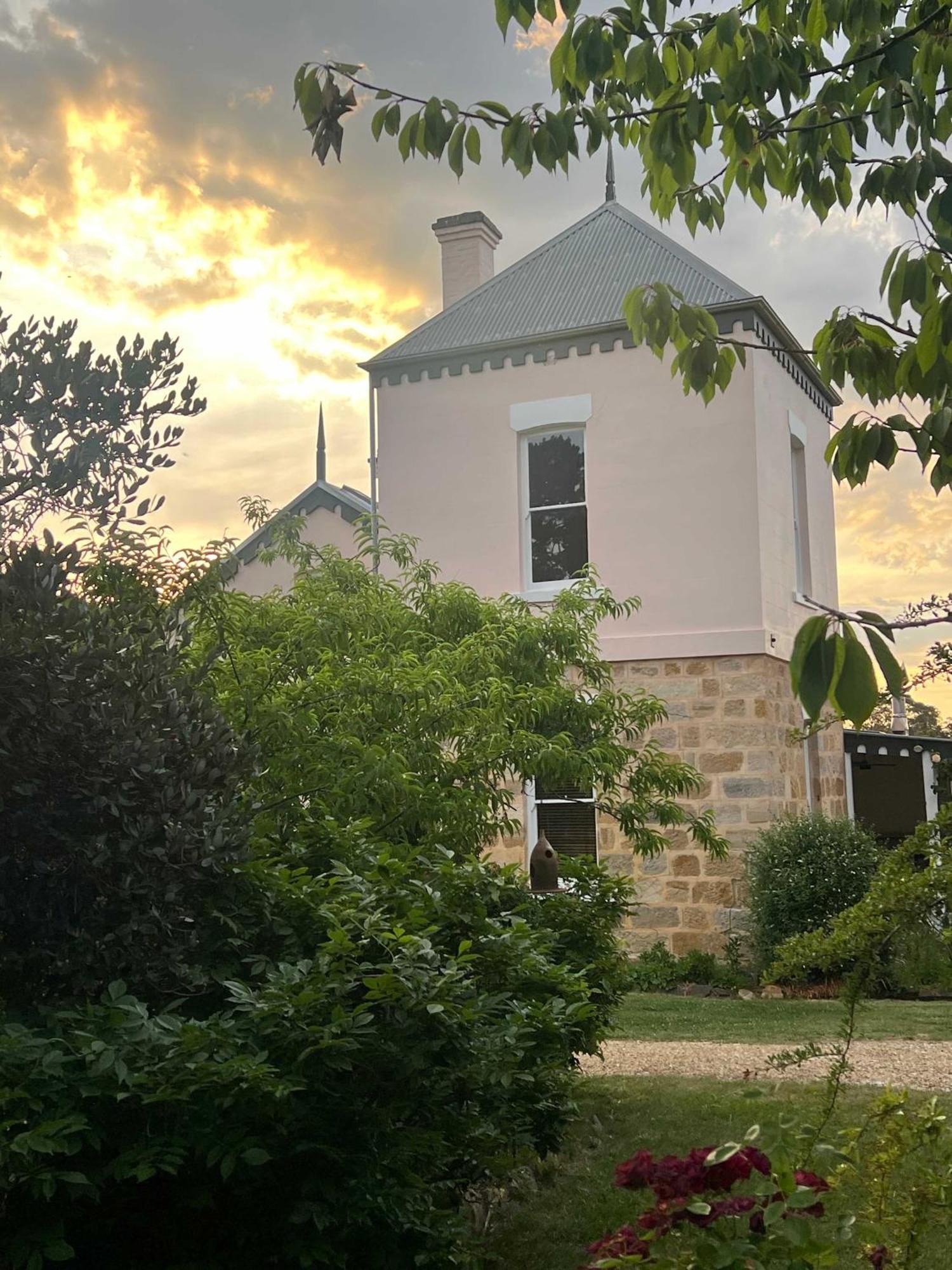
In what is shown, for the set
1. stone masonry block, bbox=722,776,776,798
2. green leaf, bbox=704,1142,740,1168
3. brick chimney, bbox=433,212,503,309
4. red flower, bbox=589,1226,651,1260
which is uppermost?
brick chimney, bbox=433,212,503,309

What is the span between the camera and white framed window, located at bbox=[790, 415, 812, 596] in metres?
15.0

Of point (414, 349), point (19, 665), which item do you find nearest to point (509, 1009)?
point (19, 665)

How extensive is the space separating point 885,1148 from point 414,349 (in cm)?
1231

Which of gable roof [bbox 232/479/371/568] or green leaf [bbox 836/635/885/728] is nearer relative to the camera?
green leaf [bbox 836/635/885/728]

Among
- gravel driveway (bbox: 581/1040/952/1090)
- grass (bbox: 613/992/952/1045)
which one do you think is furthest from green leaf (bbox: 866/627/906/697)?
grass (bbox: 613/992/952/1045)

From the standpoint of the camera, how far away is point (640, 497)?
13.4m

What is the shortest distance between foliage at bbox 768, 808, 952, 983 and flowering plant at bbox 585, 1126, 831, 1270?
3.04 feet

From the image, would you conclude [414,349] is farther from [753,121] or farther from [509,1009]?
[509,1009]

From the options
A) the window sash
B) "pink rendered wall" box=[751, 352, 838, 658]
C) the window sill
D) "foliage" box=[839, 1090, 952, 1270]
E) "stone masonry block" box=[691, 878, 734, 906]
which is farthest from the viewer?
the window sash

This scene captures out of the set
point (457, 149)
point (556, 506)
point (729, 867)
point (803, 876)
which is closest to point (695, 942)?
point (729, 867)

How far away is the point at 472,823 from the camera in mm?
6480

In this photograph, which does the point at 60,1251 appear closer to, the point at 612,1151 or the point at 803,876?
the point at 612,1151

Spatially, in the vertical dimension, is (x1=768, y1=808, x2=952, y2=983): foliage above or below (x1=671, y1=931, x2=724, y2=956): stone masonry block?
above

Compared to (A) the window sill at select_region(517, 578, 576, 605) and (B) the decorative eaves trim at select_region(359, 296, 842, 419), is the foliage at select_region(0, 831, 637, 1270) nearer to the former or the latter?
(A) the window sill at select_region(517, 578, 576, 605)
